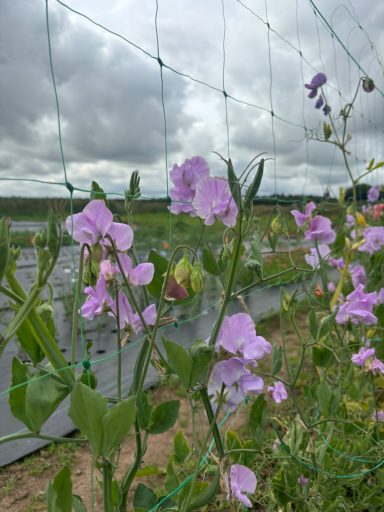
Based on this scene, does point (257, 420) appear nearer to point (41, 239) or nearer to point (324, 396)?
point (324, 396)

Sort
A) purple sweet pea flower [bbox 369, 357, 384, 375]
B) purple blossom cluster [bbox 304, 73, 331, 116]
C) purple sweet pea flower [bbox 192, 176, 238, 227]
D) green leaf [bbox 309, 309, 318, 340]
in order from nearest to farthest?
purple sweet pea flower [bbox 192, 176, 238, 227] < green leaf [bbox 309, 309, 318, 340] < purple sweet pea flower [bbox 369, 357, 384, 375] < purple blossom cluster [bbox 304, 73, 331, 116]

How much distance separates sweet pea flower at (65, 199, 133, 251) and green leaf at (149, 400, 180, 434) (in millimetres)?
249

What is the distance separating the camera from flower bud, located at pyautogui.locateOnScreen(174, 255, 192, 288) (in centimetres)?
59

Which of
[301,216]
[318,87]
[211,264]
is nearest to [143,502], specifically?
[211,264]

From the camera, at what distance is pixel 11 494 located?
4.59 feet

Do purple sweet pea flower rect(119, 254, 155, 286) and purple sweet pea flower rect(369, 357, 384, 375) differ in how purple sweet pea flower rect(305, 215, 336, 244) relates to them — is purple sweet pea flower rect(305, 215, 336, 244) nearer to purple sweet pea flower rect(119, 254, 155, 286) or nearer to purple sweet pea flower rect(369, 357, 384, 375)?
purple sweet pea flower rect(369, 357, 384, 375)

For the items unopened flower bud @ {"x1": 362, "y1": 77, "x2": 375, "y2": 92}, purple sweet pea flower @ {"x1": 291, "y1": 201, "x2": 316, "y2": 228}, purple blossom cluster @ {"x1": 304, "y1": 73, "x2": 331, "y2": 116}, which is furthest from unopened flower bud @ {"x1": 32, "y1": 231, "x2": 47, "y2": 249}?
unopened flower bud @ {"x1": 362, "y1": 77, "x2": 375, "y2": 92}

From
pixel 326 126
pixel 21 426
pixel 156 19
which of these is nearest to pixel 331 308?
pixel 326 126

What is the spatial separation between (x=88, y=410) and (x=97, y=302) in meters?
0.17

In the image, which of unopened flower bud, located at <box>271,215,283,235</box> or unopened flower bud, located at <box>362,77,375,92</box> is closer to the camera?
unopened flower bud, located at <box>271,215,283,235</box>

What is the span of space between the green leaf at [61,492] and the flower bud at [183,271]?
0.26 meters

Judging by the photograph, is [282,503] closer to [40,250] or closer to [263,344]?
[263,344]

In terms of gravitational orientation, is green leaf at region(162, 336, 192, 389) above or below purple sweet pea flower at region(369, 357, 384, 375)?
above

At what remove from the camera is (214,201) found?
65 centimetres
